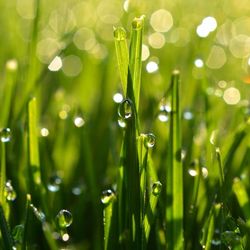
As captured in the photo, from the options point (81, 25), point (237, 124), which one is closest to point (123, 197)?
point (237, 124)

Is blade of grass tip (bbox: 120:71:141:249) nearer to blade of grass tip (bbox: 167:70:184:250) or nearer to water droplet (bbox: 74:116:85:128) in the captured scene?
blade of grass tip (bbox: 167:70:184:250)

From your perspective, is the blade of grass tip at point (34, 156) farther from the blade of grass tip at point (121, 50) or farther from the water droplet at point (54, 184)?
the blade of grass tip at point (121, 50)

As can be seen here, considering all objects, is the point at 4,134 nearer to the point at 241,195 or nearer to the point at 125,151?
the point at 125,151

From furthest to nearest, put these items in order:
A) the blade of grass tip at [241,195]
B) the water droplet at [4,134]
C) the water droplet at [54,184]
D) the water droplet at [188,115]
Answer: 1. the water droplet at [188,115]
2. the water droplet at [54,184]
3. the water droplet at [4,134]
4. the blade of grass tip at [241,195]

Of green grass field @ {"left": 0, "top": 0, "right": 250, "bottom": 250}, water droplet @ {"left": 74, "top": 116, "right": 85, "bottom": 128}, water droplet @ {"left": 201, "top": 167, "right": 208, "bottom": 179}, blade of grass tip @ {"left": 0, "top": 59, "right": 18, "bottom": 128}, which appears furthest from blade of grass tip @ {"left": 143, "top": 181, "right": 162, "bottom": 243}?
blade of grass tip @ {"left": 0, "top": 59, "right": 18, "bottom": 128}

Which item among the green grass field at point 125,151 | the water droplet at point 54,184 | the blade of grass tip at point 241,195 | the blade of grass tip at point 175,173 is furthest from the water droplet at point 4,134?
the blade of grass tip at point 241,195

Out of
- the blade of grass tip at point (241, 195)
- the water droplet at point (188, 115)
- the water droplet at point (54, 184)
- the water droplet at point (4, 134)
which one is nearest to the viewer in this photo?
the blade of grass tip at point (241, 195)

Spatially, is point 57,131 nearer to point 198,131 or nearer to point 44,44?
point 198,131

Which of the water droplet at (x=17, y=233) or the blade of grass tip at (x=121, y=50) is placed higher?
the blade of grass tip at (x=121, y=50)
